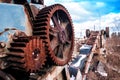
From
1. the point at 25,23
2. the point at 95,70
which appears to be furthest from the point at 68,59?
the point at 95,70

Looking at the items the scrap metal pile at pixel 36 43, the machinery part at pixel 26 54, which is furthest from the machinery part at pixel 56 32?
the machinery part at pixel 26 54

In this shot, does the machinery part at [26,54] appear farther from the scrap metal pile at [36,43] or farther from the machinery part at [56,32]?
the machinery part at [56,32]

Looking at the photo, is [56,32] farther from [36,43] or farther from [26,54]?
[26,54]

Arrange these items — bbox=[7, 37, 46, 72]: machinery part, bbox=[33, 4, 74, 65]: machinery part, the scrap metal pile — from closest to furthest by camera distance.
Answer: bbox=[7, 37, 46, 72]: machinery part < the scrap metal pile < bbox=[33, 4, 74, 65]: machinery part

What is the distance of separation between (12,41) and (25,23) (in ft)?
2.07

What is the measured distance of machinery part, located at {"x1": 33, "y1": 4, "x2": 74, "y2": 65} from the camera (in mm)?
5305

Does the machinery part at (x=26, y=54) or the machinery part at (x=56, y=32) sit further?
the machinery part at (x=56, y=32)

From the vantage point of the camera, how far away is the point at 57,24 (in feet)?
19.9

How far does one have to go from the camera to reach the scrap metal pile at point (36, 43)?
4449 millimetres

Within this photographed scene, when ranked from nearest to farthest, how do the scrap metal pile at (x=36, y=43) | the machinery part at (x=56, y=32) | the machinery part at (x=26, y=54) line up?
the machinery part at (x=26, y=54)
the scrap metal pile at (x=36, y=43)
the machinery part at (x=56, y=32)

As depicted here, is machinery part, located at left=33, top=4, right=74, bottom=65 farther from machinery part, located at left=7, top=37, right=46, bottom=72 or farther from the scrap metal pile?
machinery part, located at left=7, top=37, right=46, bottom=72

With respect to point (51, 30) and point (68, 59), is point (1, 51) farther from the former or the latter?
point (68, 59)

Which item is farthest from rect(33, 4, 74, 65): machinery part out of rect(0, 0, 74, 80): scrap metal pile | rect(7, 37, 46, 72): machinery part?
rect(7, 37, 46, 72): machinery part

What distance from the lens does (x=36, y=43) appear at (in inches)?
179
